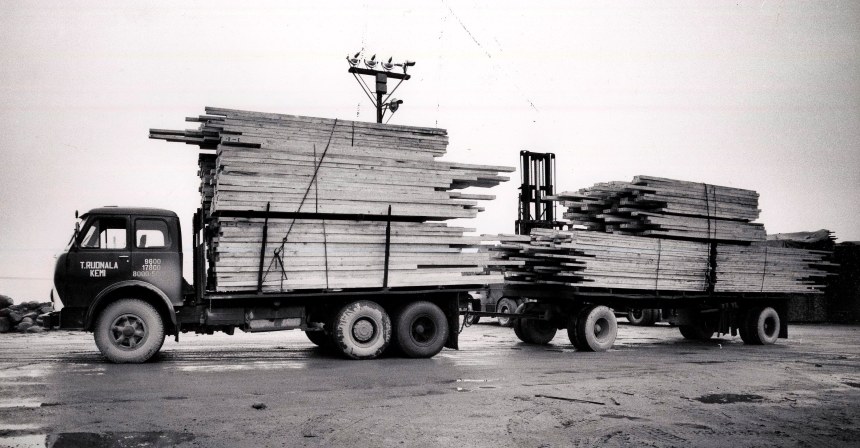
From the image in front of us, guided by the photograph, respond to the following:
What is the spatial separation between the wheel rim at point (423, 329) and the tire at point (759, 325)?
8.67 m

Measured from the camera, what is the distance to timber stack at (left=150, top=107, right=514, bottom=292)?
A: 38.8ft

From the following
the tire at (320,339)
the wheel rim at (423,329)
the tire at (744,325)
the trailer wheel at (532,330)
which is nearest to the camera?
the wheel rim at (423,329)

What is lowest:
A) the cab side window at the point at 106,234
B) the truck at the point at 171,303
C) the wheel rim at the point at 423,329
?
the wheel rim at the point at 423,329

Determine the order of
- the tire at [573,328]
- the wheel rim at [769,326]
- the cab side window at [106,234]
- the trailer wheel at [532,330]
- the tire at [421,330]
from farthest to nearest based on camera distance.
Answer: the wheel rim at [769,326] < the trailer wheel at [532,330] < the tire at [573,328] < the tire at [421,330] < the cab side window at [106,234]

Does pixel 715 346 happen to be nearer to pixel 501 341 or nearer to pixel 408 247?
pixel 501 341

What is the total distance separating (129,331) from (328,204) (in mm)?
3700

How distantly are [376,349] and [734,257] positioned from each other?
923cm

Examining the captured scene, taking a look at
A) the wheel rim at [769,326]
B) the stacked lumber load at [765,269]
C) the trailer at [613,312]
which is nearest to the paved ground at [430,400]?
the trailer at [613,312]

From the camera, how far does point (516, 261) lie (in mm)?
15344

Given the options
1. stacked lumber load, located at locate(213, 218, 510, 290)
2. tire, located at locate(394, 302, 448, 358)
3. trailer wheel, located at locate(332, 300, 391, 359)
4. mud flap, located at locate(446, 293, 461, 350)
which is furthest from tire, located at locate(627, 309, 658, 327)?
trailer wheel, located at locate(332, 300, 391, 359)

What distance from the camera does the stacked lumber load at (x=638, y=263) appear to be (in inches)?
580

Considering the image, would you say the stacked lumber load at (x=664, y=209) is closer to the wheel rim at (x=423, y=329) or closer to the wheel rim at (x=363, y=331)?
the wheel rim at (x=423, y=329)

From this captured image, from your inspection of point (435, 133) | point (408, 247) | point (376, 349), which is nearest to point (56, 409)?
point (376, 349)

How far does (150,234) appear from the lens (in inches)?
467
